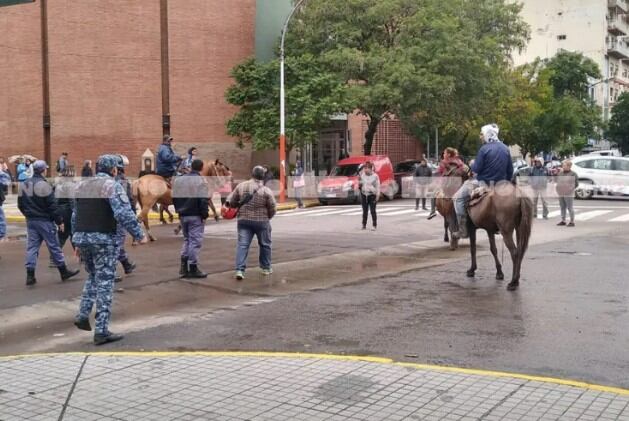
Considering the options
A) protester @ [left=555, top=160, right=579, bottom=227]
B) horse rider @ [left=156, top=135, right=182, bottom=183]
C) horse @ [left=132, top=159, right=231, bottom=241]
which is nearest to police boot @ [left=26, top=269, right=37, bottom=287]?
horse @ [left=132, top=159, right=231, bottom=241]

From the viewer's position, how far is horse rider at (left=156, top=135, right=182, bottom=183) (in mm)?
16516

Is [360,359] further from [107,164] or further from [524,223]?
[524,223]

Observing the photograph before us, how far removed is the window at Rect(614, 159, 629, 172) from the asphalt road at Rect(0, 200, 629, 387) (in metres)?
15.5

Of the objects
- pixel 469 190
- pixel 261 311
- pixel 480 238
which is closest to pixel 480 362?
pixel 261 311

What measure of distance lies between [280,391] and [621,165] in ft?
87.4

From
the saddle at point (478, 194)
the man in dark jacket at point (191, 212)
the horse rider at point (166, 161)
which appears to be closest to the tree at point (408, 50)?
the horse rider at point (166, 161)

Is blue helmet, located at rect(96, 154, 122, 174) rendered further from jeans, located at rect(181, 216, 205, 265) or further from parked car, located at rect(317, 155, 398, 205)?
parked car, located at rect(317, 155, 398, 205)

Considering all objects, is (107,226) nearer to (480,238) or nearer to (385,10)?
(480,238)

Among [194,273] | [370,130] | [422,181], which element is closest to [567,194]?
[422,181]

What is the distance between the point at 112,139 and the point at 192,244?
85.9 feet

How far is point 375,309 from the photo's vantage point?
28.3 feet

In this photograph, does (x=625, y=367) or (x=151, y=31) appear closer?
(x=625, y=367)

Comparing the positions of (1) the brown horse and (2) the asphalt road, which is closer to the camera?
(2) the asphalt road

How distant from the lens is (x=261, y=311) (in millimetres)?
8609
